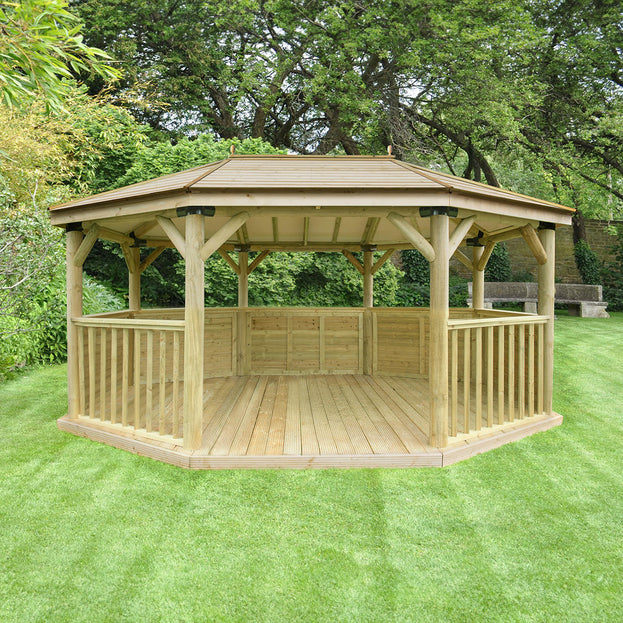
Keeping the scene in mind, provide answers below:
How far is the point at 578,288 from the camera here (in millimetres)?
14336

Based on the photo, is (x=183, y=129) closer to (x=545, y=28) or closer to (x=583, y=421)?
(x=545, y=28)

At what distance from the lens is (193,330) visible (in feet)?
14.3

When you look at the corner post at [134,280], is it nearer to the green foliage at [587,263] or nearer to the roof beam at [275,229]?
the roof beam at [275,229]

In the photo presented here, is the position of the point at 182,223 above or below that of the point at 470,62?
below

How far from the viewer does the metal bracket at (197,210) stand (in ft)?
14.1

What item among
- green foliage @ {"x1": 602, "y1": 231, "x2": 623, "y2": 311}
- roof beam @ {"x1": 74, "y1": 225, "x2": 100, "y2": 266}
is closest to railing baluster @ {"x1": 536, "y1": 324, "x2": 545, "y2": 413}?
roof beam @ {"x1": 74, "y1": 225, "x2": 100, "y2": 266}

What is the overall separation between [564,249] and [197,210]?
1771 centimetres

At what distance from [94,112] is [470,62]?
10.2 m

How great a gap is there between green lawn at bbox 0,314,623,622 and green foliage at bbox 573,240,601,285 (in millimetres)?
13882

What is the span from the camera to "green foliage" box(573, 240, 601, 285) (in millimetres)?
16641

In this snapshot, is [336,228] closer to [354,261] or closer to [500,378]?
[354,261]

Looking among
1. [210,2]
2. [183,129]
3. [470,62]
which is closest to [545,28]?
[470,62]

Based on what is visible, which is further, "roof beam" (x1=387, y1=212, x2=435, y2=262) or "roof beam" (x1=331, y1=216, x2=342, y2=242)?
"roof beam" (x1=331, y1=216, x2=342, y2=242)

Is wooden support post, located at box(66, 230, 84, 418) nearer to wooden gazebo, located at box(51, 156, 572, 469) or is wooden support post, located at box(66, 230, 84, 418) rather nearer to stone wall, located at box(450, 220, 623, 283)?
wooden gazebo, located at box(51, 156, 572, 469)
